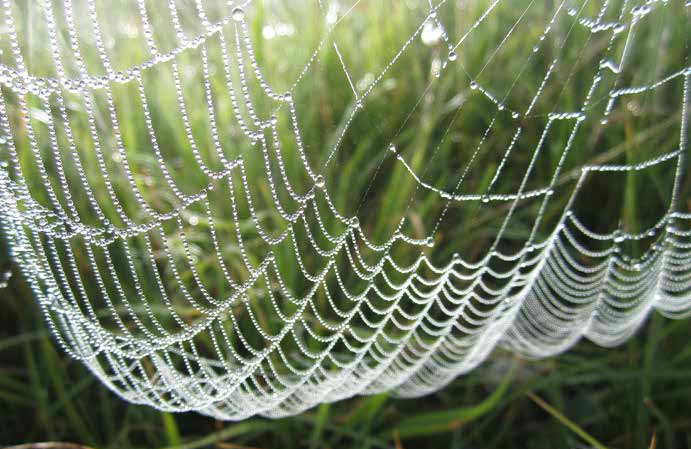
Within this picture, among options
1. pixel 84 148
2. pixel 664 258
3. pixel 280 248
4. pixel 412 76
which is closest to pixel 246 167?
pixel 280 248

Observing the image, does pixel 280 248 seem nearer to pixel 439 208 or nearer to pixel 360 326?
pixel 360 326

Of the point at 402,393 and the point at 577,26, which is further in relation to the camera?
the point at 577,26

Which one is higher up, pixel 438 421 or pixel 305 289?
pixel 305 289

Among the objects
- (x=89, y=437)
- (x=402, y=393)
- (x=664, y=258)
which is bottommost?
(x=89, y=437)

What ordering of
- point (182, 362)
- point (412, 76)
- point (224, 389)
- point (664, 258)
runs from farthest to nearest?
1. point (412, 76)
2. point (664, 258)
3. point (182, 362)
4. point (224, 389)

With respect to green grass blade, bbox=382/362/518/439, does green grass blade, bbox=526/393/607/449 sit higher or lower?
higher

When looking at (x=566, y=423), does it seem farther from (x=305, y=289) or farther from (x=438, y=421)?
(x=305, y=289)

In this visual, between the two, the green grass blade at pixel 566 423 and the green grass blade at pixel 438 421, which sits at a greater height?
the green grass blade at pixel 566 423

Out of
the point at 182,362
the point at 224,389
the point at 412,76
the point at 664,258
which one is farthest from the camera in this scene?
the point at 412,76

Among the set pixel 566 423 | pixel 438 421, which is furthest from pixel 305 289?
pixel 566 423

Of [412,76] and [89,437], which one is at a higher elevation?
[412,76]
